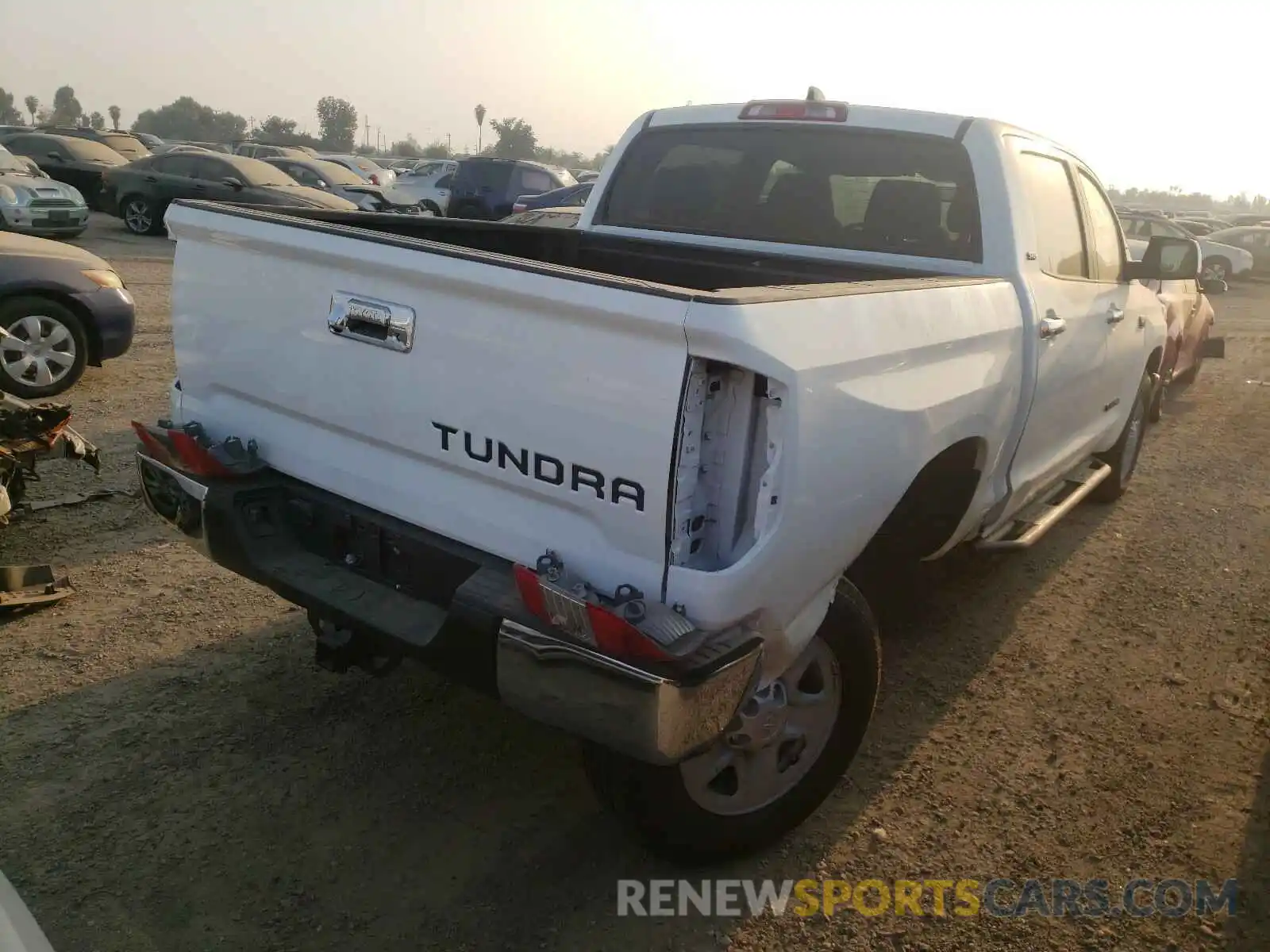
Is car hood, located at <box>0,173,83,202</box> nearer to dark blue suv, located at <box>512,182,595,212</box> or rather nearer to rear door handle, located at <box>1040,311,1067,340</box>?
dark blue suv, located at <box>512,182,595,212</box>

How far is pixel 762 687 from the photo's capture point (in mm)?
2736

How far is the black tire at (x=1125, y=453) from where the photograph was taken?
614cm

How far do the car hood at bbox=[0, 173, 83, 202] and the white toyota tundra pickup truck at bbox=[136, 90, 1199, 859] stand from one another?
1366 cm

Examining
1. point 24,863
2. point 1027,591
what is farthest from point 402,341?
point 1027,591

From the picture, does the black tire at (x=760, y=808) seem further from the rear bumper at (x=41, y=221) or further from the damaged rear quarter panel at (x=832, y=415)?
the rear bumper at (x=41, y=221)

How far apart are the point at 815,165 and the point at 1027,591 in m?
2.44

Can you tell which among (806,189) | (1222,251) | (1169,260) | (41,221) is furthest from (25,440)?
(1222,251)

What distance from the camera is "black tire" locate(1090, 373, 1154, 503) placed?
6.14m

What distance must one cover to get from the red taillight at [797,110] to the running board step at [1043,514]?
1.84 meters

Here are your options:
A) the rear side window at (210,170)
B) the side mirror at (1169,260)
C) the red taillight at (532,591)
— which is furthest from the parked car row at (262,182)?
the red taillight at (532,591)

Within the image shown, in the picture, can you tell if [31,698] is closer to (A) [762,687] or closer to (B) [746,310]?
(A) [762,687]

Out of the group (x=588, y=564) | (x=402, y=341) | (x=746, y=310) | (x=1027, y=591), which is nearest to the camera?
(x=746, y=310)

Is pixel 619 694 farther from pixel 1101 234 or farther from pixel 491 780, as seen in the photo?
pixel 1101 234

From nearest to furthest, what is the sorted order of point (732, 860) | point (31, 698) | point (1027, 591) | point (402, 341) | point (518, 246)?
point (402, 341) → point (732, 860) → point (31, 698) → point (518, 246) → point (1027, 591)
